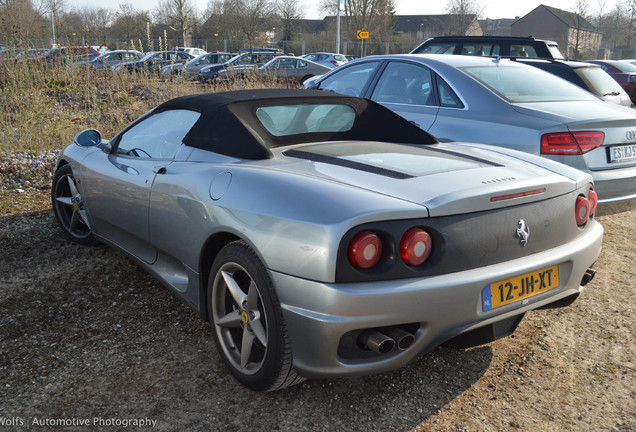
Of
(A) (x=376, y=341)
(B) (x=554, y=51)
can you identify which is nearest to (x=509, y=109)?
(A) (x=376, y=341)

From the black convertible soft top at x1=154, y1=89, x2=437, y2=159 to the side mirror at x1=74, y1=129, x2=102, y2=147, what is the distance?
2.41ft

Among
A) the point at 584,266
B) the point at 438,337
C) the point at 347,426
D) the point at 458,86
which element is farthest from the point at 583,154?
the point at 347,426

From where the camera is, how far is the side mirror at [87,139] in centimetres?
406

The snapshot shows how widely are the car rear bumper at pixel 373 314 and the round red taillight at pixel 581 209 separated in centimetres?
63

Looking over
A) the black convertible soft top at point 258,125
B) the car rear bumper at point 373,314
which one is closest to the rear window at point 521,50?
the black convertible soft top at point 258,125

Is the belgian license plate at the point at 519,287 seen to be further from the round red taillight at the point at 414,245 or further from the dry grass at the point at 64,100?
the dry grass at the point at 64,100

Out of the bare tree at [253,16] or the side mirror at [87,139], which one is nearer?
the side mirror at [87,139]

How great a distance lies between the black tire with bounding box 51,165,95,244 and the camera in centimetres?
432

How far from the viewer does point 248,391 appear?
2596mm

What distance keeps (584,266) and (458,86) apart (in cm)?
272

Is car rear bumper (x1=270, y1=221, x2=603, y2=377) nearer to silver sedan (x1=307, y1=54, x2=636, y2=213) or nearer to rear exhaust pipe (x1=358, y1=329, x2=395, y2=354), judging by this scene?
rear exhaust pipe (x1=358, y1=329, x2=395, y2=354)

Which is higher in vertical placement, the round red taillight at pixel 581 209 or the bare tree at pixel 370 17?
the bare tree at pixel 370 17

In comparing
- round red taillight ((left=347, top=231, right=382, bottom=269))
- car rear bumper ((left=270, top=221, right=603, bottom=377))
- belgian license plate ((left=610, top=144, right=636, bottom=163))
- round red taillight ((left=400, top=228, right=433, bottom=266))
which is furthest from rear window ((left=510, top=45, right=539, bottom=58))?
round red taillight ((left=347, top=231, right=382, bottom=269))

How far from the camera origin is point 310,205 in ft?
7.23
